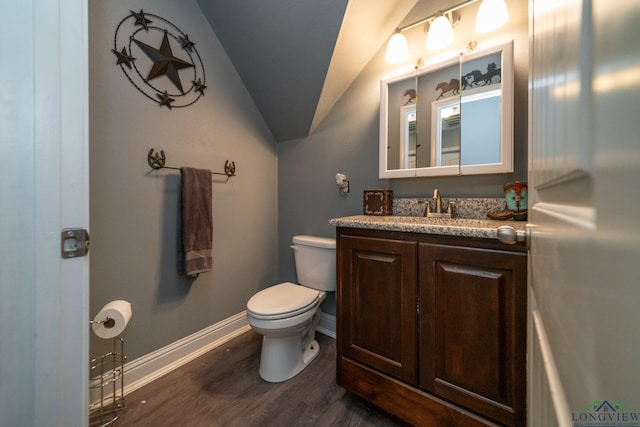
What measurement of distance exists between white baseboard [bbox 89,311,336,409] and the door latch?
1.01 metres

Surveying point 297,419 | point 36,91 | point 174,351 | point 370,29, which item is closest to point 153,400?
point 174,351

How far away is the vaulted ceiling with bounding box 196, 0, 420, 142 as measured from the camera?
1404 mm

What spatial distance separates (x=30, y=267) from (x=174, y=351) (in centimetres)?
117

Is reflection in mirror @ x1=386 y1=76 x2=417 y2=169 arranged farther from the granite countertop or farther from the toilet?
the toilet

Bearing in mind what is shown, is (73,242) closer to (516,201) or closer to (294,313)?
(294,313)

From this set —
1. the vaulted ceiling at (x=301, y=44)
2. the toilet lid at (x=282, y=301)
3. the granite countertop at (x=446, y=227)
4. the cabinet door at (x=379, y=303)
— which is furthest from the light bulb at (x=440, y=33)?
the toilet lid at (x=282, y=301)

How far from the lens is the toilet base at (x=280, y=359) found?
1.41 metres

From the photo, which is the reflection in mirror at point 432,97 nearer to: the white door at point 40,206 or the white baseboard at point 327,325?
the white baseboard at point 327,325

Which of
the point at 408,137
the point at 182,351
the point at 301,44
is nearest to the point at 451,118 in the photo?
the point at 408,137

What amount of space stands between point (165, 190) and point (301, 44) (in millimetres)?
1266

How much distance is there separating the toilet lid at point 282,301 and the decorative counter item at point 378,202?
2.16 ft

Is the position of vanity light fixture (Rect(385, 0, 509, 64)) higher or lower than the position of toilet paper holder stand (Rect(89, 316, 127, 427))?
higher

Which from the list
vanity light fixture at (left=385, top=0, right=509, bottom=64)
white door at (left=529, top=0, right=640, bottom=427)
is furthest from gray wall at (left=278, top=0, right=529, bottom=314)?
white door at (left=529, top=0, right=640, bottom=427)

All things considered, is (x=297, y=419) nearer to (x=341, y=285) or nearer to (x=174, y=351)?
(x=341, y=285)
